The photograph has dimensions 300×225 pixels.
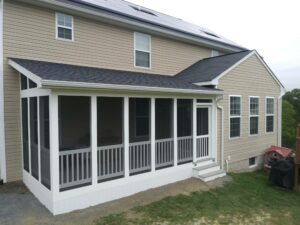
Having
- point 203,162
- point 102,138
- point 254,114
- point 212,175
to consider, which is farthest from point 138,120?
point 254,114

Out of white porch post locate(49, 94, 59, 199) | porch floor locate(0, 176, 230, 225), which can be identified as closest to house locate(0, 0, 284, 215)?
white porch post locate(49, 94, 59, 199)

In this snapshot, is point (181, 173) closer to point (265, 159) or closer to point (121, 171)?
point (121, 171)

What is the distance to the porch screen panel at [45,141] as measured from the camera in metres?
6.16

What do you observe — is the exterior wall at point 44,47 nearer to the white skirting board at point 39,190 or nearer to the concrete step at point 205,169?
the white skirting board at point 39,190

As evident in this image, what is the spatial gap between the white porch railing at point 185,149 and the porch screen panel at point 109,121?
95.9 inches

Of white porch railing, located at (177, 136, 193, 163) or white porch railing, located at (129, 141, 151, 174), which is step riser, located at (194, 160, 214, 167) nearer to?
white porch railing, located at (177, 136, 193, 163)

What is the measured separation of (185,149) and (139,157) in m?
2.04

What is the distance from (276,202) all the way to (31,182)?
7.11 metres

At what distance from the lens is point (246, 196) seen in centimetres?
797

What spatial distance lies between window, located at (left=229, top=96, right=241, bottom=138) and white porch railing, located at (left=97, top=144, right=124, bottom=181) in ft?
18.8

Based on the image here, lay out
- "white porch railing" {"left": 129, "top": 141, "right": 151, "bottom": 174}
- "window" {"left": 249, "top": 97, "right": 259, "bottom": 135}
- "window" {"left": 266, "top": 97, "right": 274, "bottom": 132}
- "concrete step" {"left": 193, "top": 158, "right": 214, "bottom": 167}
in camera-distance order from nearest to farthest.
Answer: "white porch railing" {"left": 129, "top": 141, "right": 151, "bottom": 174} < "concrete step" {"left": 193, "top": 158, "right": 214, "bottom": 167} < "window" {"left": 249, "top": 97, "right": 259, "bottom": 135} < "window" {"left": 266, "top": 97, "right": 274, "bottom": 132}

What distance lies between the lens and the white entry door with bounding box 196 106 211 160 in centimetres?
976

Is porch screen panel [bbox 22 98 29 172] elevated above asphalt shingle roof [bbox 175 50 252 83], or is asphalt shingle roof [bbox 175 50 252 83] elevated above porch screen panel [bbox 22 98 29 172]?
asphalt shingle roof [bbox 175 50 252 83]

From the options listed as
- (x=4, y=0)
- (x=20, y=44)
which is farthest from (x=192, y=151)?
(x=4, y=0)
